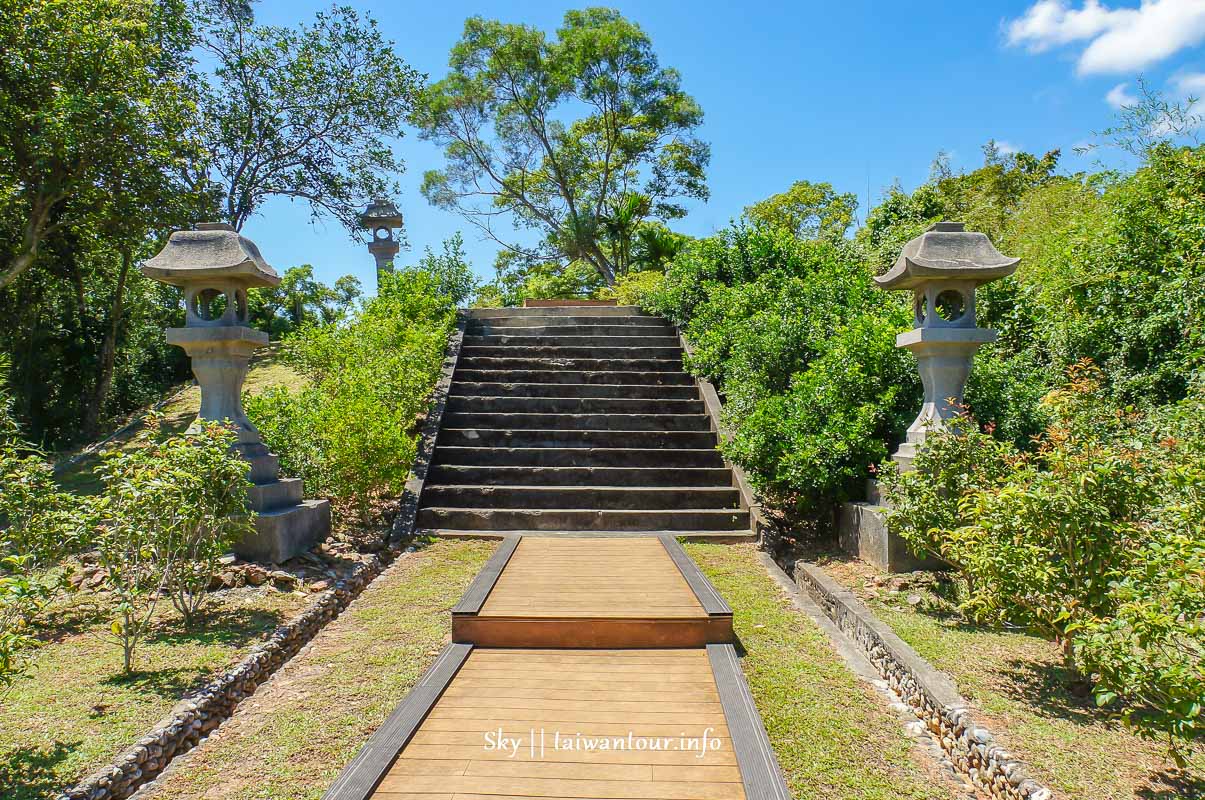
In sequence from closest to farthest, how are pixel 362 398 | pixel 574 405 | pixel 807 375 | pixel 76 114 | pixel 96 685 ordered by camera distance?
pixel 96 685 < pixel 807 375 < pixel 362 398 < pixel 76 114 < pixel 574 405

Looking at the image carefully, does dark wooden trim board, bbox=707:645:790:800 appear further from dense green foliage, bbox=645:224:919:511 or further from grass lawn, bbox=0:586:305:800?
dense green foliage, bbox=645:224:919:511

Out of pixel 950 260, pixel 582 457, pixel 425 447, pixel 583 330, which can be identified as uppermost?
pixel 583 330

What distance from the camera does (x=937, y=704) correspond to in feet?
10.6

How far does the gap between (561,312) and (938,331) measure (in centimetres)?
827

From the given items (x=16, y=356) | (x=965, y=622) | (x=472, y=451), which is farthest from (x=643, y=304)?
(x=16, y=356)

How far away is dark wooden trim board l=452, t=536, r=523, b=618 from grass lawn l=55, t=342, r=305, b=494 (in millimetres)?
4984

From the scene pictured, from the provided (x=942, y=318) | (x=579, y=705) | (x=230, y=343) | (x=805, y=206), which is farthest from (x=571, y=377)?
(x=805, y=206)

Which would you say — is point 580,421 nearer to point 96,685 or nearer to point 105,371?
point 96,685

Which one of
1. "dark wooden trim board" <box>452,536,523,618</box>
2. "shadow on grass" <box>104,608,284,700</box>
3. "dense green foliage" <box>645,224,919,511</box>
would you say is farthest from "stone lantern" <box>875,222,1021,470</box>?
"shadow on grass" <box>104,608,284,700</box>

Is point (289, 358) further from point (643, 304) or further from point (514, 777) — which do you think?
point (514, 777)

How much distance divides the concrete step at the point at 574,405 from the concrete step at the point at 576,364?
1045 millimetres

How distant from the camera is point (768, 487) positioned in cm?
682

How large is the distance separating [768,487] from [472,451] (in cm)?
355

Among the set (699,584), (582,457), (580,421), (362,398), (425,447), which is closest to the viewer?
(699,584)
